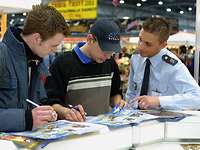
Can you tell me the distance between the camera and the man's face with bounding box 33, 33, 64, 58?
207cm

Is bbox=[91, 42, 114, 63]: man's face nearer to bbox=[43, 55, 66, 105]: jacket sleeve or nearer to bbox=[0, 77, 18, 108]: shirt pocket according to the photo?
bbox=[43, 55, 66, 105]: jacket sleeve

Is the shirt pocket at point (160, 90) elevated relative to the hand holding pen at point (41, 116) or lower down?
lower down

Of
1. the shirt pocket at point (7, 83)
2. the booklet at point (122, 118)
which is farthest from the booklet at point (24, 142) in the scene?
the booklet at point (122, 118)

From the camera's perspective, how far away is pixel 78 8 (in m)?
10.2

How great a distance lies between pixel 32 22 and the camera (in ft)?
6.65

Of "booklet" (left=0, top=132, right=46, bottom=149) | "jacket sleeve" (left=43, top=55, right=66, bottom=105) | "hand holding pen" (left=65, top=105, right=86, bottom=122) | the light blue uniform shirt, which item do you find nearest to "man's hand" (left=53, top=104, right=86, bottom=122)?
"hand holding pen" (left=65, top=105, right=86, bottom=122)

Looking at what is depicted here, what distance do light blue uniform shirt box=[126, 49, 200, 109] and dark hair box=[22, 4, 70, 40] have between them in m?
1.01

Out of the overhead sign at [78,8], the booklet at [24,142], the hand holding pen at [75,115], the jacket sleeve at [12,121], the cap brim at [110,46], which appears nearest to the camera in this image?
the booklet at [24,142]

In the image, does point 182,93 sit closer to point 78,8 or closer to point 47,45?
point 47,45

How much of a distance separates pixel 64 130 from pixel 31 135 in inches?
6.7

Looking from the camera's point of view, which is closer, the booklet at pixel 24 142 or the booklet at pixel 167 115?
the booklet at pixel 24 142

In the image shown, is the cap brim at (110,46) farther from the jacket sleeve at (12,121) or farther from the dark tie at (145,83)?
the jacket sleeve at (12,121)

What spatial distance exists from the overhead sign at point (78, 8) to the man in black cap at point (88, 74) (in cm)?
694

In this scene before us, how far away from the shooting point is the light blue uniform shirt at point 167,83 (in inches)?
109
